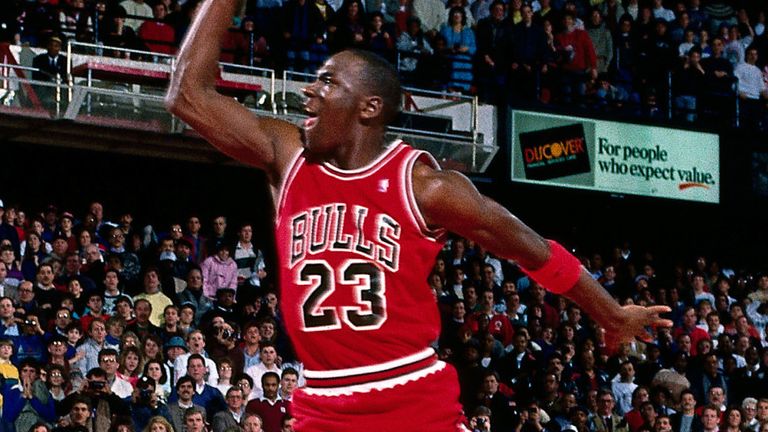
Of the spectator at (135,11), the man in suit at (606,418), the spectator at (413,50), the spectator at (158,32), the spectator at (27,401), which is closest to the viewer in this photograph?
the spectator at (27,401)

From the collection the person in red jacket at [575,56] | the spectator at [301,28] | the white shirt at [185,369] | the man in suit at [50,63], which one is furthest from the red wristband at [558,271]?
the person in red jacket at [575,56]

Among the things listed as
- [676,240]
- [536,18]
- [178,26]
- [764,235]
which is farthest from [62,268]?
[764,235]

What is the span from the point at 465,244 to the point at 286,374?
5.42 meters

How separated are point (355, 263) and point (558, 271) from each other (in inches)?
27.8

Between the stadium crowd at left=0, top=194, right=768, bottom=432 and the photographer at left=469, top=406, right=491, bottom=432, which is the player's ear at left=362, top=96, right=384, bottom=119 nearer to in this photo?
the stadium crowd at left=0, top=194, right=768, bottom=432

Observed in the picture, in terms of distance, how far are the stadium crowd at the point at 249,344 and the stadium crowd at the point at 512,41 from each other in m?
2.49

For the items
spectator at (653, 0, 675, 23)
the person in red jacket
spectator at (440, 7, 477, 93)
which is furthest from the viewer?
spectator at (653, 0, 675, 23)

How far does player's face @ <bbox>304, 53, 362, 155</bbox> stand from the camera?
4.80m

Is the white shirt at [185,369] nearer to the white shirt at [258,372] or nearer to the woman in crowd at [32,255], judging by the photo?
the white shirt at [258,372]

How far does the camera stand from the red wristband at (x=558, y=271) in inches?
194

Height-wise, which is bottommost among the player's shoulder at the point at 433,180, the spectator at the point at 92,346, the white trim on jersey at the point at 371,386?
the spectator at the point at 92,346

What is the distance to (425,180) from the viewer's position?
4.79 metres

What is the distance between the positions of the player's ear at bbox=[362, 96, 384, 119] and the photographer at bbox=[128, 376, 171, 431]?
7.69 m

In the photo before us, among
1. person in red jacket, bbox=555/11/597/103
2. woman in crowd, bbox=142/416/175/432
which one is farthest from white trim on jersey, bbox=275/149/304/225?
person in red jacket, bbox=555/11/597/103
